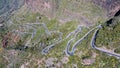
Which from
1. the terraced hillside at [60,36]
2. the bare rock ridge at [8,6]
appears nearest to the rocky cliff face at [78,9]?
the terraced hillside at [60,36]

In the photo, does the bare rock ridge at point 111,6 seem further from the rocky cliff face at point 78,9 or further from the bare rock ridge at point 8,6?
the bare rock ridge at point 8,6

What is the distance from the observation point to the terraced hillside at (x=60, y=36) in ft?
226

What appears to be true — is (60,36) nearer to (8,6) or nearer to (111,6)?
(111,6)

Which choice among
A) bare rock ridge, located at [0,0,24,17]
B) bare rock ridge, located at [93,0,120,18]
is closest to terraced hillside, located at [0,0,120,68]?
bare rock ridge, located at [93,0,120,18]

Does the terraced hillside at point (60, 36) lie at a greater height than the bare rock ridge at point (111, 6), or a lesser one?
lesser

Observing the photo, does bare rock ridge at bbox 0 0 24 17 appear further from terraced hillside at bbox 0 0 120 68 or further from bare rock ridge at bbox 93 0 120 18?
bare rock ridge at bbox 93 0 120 18

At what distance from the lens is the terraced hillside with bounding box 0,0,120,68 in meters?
68.9

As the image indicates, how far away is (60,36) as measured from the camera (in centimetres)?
7725

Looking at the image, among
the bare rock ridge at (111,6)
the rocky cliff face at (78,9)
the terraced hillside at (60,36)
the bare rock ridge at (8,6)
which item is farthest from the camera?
the bare rock ridge at (8,6)

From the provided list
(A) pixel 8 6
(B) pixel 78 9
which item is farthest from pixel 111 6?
(A) pixel 8 6

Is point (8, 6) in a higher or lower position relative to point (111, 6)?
lower

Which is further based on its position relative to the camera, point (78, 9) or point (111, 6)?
point (78, 9)

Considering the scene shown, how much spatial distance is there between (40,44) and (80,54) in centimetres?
1211

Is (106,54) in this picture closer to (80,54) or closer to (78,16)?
(80,54)
